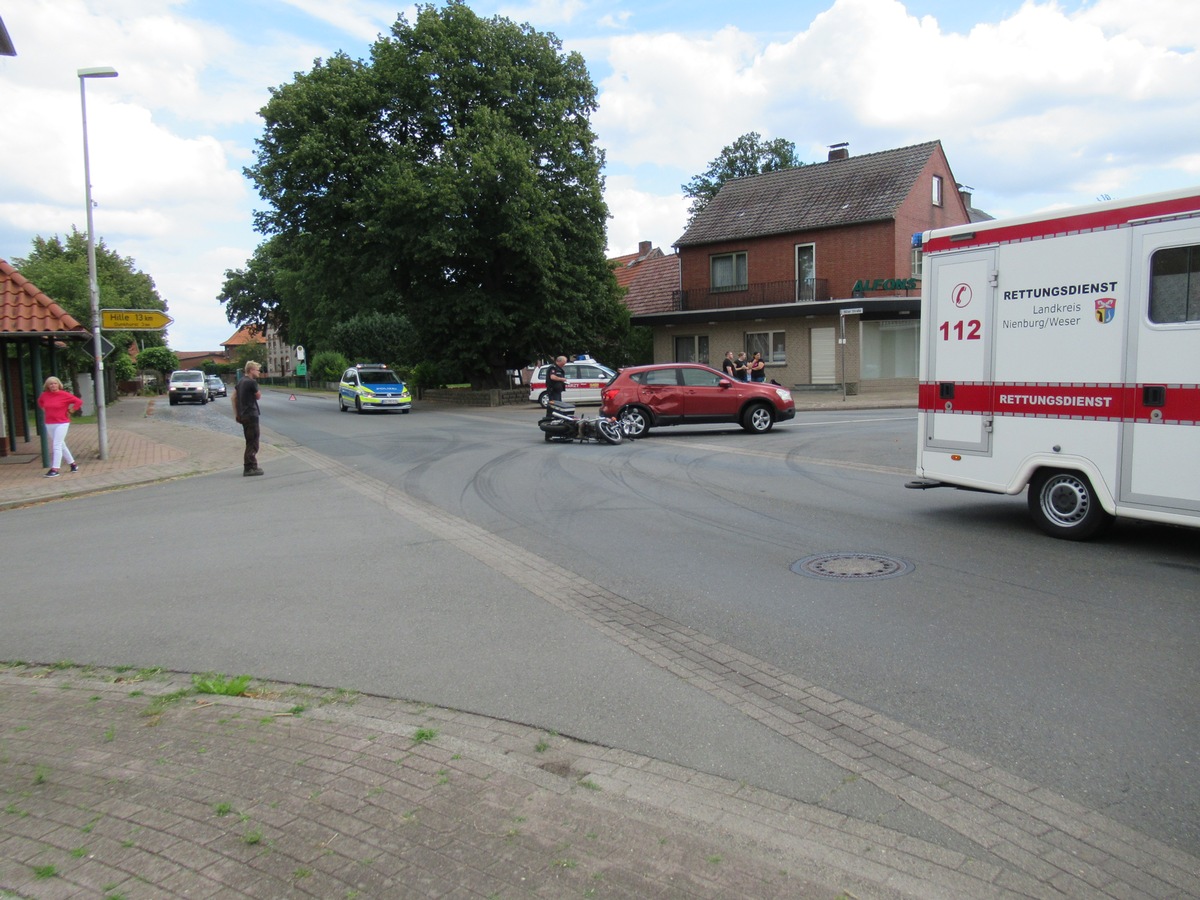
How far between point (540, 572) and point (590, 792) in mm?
4113

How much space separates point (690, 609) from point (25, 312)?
15403 millimetres

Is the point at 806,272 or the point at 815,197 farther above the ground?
the point at 815,197

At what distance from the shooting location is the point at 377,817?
11.7 feet

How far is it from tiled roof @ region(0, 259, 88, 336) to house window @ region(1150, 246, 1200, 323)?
1656 cm

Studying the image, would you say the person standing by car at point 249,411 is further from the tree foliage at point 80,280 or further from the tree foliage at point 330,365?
the tree foliage at point 330,365

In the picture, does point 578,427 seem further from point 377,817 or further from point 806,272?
point 806,272

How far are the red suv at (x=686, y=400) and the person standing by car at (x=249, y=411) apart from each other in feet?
24.8

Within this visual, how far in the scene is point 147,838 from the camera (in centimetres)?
343

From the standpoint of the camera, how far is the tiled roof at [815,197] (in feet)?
119

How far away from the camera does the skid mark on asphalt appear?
3172mm

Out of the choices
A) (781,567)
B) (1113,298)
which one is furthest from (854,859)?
(1113,298)

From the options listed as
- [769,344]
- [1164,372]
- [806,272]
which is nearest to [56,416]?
[1164,372]

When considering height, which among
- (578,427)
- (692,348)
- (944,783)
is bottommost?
(944,783)

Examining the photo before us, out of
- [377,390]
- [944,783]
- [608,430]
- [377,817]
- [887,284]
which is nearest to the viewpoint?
[377,817]
